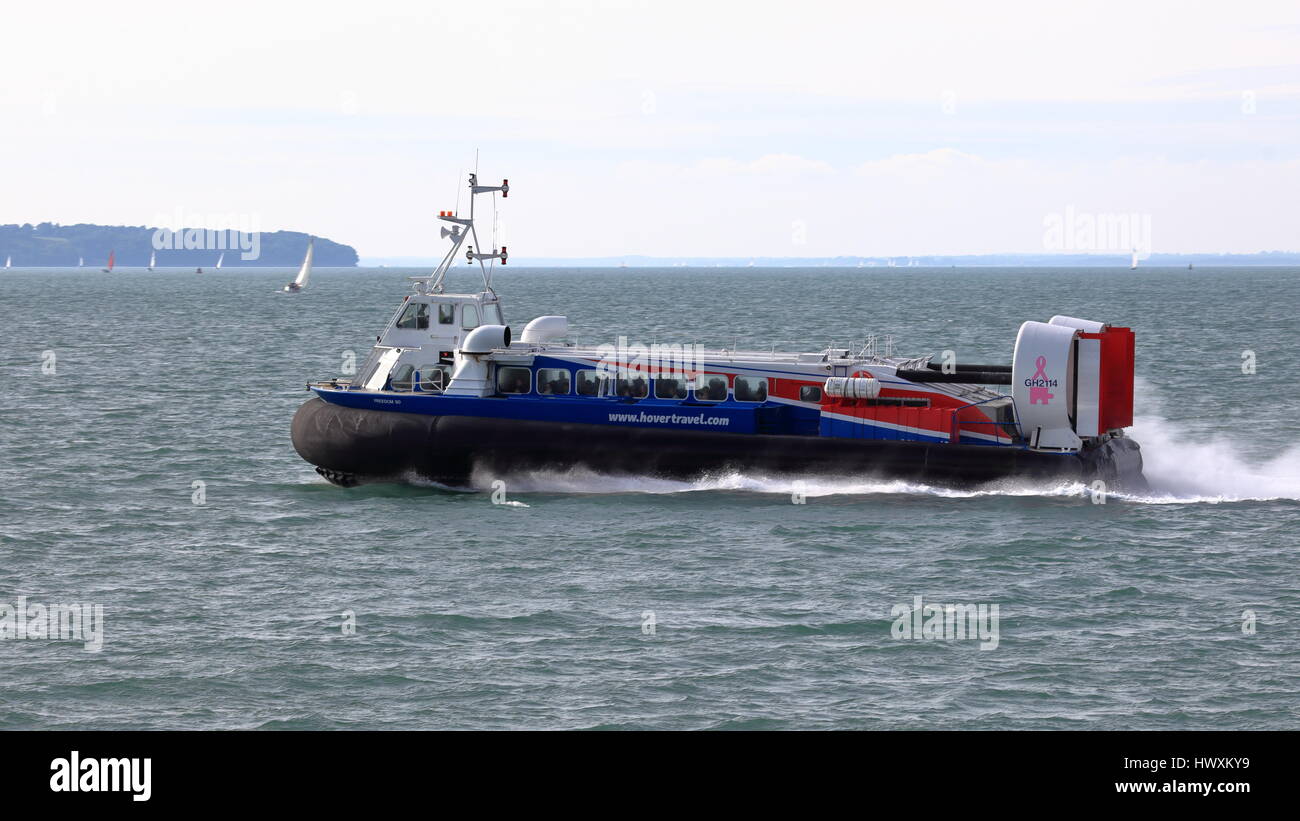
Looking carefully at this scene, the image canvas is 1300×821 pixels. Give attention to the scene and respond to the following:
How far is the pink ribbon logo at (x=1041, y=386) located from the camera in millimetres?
24109

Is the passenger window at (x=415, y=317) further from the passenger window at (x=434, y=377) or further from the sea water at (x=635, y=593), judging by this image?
the sea water at (x=635, y=593)

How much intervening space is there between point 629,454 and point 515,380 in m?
2.89

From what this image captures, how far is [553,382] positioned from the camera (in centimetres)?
2642

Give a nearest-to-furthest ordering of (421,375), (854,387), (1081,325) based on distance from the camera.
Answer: (1081,325) < (854,387) < (421,375)

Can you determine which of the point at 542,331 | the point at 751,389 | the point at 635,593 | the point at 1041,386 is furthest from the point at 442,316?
the point at 1041,386

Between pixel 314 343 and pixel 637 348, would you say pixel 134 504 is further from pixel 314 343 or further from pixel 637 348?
pixel 314 343

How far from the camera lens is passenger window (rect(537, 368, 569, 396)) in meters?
26.4

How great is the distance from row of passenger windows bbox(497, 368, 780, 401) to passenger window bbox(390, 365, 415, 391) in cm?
191

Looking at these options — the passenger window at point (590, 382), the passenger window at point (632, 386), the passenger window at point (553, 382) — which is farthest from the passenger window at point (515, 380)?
the passenger window at point (632, 386)

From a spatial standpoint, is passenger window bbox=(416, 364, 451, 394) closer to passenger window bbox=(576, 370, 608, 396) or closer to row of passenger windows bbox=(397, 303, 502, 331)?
row of passenger windows bbox=(397, 303, 502, 331)

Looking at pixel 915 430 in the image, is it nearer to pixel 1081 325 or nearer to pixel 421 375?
pixel 1081 325

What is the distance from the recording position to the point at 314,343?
2827 inches

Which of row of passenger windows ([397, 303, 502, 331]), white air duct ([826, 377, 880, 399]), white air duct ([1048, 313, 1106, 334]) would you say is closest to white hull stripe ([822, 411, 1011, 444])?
white air duct ([826, 377, 880, 399])
